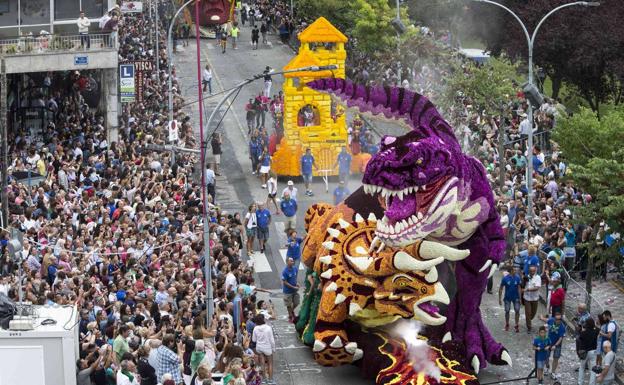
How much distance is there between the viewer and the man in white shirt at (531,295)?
108 feet

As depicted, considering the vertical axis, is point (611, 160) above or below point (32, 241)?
above

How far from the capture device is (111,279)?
106 ft

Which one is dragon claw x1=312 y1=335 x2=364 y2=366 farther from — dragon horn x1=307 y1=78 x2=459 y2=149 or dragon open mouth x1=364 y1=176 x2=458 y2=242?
dragon horn x1=307 y1=78 x2=459 y2=149

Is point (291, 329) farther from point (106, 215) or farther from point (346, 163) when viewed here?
point (346, 163)

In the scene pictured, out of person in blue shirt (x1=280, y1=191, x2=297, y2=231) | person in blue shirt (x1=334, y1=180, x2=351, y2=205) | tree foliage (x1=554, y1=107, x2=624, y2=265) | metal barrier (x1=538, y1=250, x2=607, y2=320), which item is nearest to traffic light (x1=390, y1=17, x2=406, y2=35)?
person in blue shirt (x1=280, y1=191, x2=297, y2=231)

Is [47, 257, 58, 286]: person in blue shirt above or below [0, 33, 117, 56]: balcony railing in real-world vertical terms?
below

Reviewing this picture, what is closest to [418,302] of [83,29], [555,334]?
[555,334]

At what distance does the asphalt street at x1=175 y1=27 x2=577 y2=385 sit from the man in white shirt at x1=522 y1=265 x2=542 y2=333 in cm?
40

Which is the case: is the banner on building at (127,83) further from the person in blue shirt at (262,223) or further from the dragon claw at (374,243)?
the dragon claw at (374,243)

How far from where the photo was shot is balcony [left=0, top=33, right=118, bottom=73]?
4916 centimetres

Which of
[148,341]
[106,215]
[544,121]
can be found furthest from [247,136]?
[148,341]

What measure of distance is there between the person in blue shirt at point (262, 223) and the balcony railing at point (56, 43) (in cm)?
1287

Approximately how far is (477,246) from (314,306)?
11.5 ft

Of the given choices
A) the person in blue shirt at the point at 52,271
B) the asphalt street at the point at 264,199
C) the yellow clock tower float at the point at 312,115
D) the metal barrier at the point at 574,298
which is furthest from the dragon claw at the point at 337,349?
the yellow clock tower float at the point at 312,115
